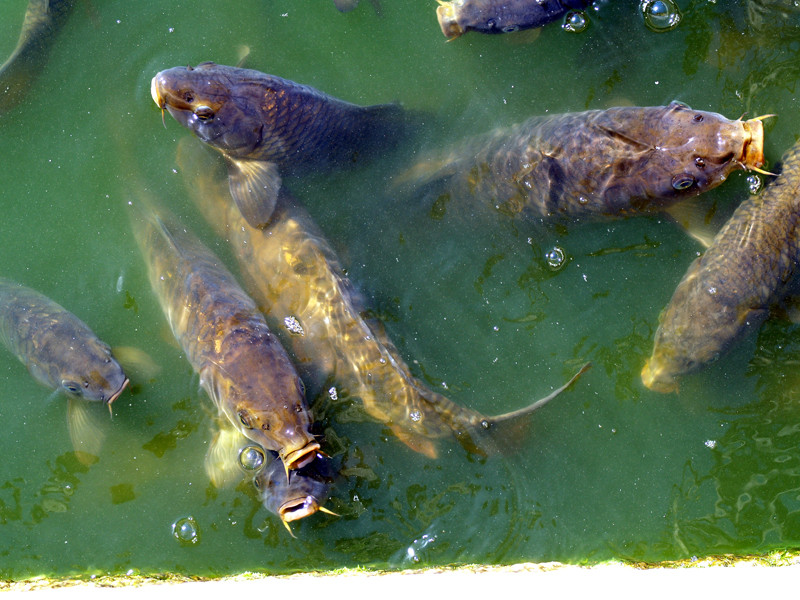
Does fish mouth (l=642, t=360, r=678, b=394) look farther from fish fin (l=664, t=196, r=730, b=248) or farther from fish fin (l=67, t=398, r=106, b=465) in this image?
fish fin (l=67, t=398, r=106, b=465)

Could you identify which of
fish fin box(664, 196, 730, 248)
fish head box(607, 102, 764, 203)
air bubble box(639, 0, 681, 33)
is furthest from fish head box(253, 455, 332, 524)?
air bubble box(639, 0, 681, 33)

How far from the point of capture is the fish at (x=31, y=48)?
4.36 meters

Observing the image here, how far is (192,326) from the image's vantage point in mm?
3643

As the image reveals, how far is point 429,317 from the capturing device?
13.3 ft

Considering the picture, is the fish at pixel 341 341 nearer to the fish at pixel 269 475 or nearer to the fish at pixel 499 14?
the fish at pixel 269 475

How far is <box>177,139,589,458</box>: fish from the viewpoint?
3689mm

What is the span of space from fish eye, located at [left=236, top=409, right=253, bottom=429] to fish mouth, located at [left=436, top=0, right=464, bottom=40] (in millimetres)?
2763

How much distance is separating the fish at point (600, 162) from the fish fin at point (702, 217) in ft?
0.78

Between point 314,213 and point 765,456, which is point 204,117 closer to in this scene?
point 314,213

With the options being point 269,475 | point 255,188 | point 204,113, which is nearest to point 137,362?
point 269,475

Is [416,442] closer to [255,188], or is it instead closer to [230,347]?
[230,347]

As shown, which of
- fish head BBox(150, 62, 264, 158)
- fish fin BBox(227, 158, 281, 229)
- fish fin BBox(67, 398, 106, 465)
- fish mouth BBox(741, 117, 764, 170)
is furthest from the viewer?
fish fin BBox(67, 398, 106, 465)

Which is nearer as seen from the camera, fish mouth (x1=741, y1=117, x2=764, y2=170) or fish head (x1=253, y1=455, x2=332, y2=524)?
fish mouth (x1=741, y1=117, x2=764, y2=170)

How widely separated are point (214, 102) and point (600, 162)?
2.27 meters
